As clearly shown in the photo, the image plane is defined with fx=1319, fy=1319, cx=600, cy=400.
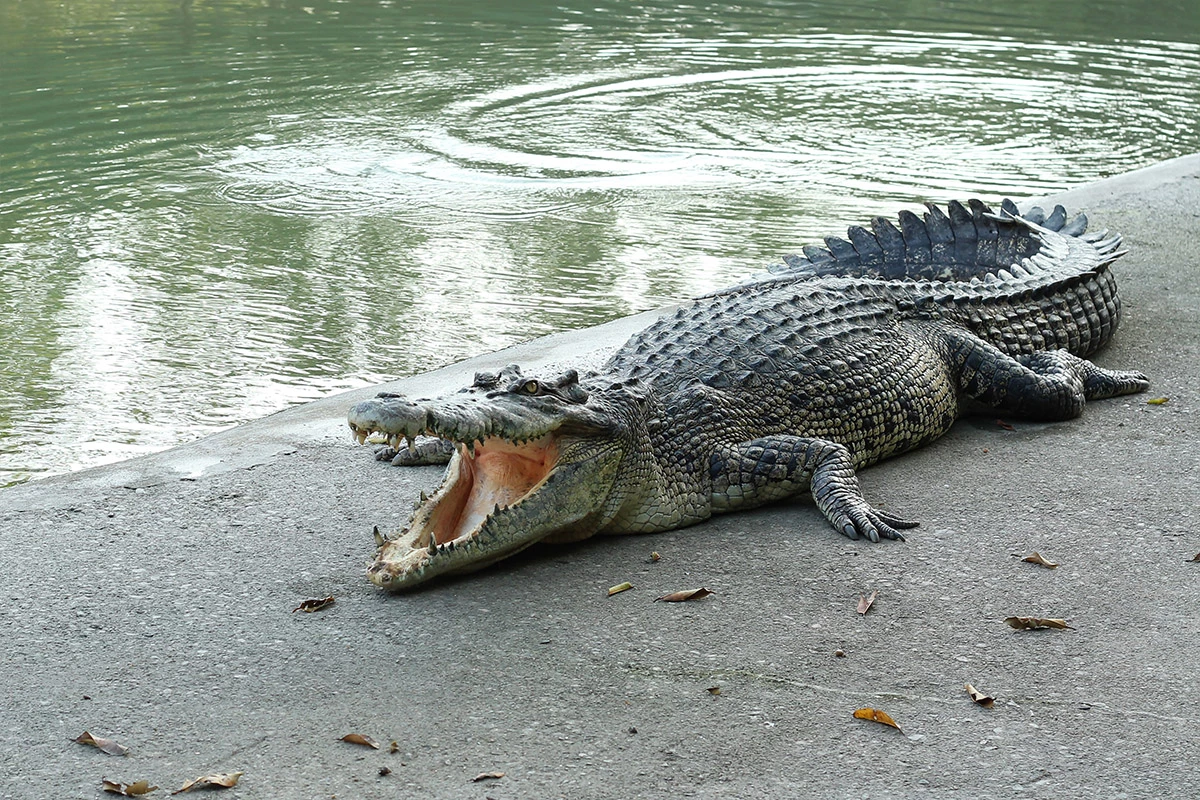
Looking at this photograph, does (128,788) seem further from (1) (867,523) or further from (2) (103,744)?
(1) (867,523)

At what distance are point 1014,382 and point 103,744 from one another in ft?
12.1

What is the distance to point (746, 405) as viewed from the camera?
4695mm

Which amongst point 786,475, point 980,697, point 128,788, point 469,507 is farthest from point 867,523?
point 128,788

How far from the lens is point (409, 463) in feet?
16.7

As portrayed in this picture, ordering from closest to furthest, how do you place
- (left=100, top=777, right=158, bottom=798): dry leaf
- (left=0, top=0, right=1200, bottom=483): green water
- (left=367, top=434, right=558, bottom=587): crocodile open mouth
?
(left=100, top=777, right=158, bottom=798): dry leaf → (left=367, top=434, right=558, bottom=587): crocodile open mouth → (left=0, top=0, right=1200, bottom=483): green water

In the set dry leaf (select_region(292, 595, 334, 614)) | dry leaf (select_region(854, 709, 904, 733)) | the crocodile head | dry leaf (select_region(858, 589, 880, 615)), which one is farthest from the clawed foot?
dry leaf (select_region(292, 595, 334, 614))

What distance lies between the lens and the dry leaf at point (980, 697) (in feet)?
10.8

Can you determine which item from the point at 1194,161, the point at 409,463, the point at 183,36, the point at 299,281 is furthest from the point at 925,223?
the point at 183,36

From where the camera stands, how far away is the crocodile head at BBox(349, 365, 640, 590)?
153 inches

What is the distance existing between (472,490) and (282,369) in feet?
9.29

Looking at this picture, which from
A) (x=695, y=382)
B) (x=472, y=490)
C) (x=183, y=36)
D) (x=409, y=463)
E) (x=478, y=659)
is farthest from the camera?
(x=183, y=36)

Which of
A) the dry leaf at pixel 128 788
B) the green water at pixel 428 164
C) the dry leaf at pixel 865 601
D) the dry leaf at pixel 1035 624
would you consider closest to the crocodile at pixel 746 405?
the dry leaf at pixel 865 601

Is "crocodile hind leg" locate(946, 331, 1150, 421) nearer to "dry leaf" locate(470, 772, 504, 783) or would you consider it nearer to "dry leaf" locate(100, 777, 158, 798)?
A: "dry leaf" locate(470, 772, 504, 783)

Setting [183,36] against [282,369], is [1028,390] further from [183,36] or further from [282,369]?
[183,36]
